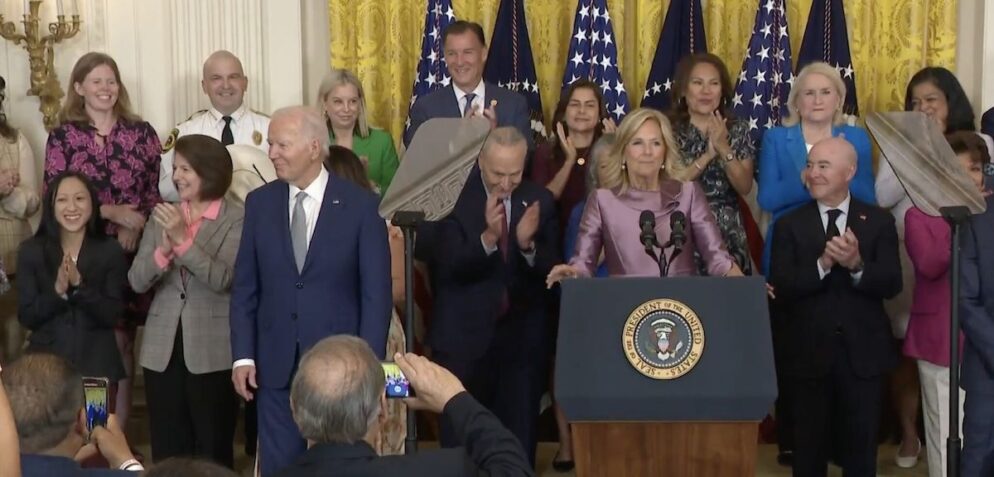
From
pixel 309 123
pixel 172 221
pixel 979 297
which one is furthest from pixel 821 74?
pixel 172 221

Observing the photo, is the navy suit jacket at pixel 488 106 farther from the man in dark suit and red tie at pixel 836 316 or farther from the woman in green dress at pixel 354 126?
the man in dark suit and red tie at pixel 836 316

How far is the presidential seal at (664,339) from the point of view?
4.72m

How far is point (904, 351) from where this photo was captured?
20.5 ft

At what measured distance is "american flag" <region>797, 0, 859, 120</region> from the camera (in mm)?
7484

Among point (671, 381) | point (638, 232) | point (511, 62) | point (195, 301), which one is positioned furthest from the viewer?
point (511, 62)

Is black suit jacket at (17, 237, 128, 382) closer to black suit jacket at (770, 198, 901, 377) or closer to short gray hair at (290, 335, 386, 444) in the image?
black suit jacket at (770, 198, 901, 377)

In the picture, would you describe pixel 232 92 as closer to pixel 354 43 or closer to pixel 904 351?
pixel 354 43

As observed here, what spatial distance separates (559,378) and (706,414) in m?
0.47

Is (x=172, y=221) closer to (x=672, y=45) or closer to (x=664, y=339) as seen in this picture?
(x=664, y=339)

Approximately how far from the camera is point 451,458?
10.6 feet

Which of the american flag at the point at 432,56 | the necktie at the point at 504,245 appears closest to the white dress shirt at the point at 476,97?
the american flag at the point at 432,56

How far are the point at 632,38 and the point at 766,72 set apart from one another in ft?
2.48

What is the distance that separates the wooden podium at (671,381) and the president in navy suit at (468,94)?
2.14 m

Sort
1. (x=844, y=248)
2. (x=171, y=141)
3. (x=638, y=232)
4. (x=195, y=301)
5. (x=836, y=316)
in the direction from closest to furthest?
(x=638, y=232) < (x=844, y=248) < (x=836, y=316) < (x=195, y=301) < (x=171, y=141)
